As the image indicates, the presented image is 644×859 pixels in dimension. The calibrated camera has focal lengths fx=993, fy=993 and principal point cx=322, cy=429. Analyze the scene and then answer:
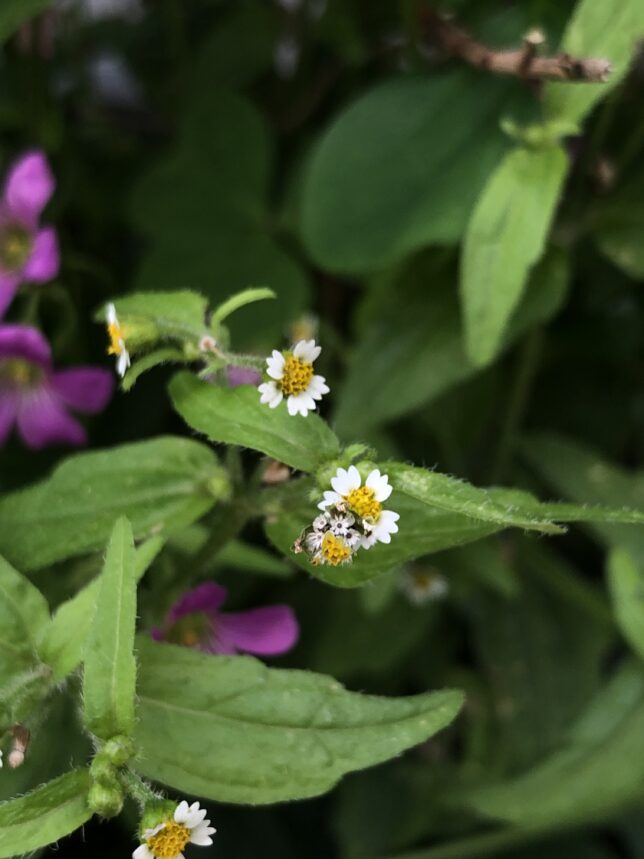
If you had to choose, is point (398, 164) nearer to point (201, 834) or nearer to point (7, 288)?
point (7, 288)

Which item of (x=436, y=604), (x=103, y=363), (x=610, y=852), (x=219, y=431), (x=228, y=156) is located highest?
(x=219, y=431)

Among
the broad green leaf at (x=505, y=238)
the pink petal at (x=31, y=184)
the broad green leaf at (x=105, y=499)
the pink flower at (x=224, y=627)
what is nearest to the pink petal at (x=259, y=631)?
the pink flower at (x=224, y=627)

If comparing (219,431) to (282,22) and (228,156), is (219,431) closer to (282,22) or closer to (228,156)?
(228,156)

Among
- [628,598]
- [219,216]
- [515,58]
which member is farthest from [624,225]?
[219,216]

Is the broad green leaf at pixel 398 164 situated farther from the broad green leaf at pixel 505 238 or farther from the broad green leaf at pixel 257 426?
the broad green leaf at pixel 257 426

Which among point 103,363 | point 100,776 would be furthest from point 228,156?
point 100,776

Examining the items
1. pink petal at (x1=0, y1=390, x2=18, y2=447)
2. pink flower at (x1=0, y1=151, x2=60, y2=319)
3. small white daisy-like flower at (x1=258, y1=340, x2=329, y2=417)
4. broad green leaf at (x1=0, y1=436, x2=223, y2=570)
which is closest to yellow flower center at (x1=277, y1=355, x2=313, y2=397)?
small white daisy-like flower at (x1=258, y1=340, x2=329, y2=417)

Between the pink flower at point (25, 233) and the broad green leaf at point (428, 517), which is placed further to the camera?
the pink flower at point (25, 233)
